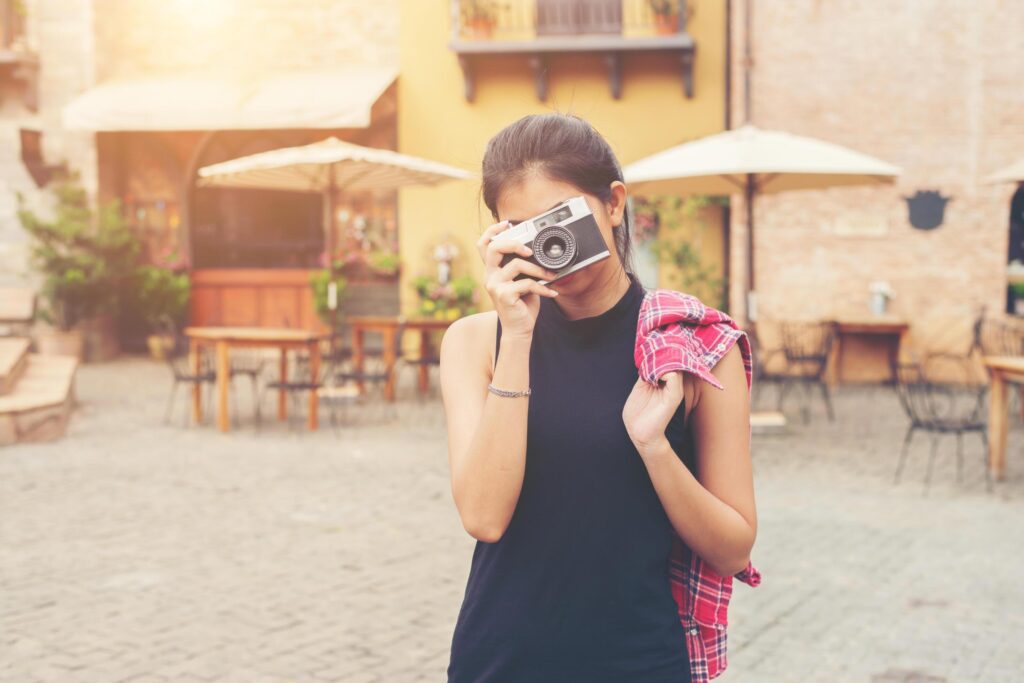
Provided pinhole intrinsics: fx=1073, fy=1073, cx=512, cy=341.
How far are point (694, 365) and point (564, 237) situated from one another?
0.25 metres

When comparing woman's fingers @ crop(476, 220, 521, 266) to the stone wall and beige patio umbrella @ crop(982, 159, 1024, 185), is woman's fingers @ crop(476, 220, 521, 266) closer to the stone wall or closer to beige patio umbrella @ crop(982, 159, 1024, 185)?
beige patio umbrella @ crop(982, 159, 1024, 185)

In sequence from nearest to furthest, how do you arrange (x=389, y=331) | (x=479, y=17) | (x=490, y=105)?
(x=389, y=331), (x=479, y=17), (x=490, y=105)

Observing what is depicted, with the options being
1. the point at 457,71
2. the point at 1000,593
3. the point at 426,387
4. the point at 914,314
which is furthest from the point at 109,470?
the point at 914,314

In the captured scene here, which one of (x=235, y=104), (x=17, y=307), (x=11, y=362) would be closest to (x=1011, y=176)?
(x=11, y=362)

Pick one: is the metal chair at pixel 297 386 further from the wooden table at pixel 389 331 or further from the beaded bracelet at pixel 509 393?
the beaded bracelet at pixel 509 393

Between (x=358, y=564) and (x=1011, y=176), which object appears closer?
(x=358, y=564)

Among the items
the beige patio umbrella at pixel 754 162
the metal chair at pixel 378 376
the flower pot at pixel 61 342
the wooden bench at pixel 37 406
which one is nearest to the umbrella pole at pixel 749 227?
the beige patio umbrella at pixel 754 162

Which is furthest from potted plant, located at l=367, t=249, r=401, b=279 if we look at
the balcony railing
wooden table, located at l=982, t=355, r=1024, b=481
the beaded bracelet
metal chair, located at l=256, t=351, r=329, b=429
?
the beaded bracelet

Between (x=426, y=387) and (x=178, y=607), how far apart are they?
7528 mm

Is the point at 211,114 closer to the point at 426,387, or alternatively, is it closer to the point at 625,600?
the point at 426,387

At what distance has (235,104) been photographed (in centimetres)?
1494

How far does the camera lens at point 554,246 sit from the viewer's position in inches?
59.1

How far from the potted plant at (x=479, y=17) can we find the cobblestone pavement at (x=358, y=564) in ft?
25.7

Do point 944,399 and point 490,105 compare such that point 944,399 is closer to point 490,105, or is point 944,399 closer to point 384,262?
point 490,105
